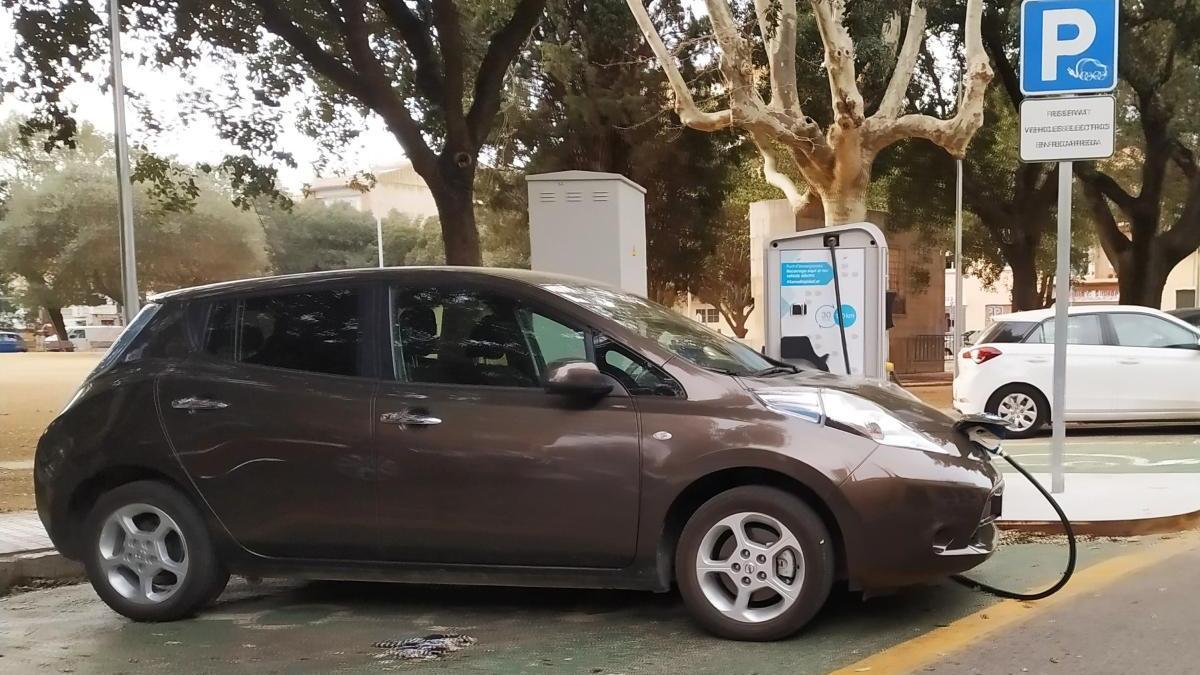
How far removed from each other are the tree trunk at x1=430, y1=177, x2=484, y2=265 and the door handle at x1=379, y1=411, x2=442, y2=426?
768 centimetres

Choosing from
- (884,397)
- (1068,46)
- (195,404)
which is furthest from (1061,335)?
(195,404)

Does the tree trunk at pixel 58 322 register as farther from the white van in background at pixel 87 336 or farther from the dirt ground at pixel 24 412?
the dirt ground at pixel 24 412

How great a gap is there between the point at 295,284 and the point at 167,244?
101 ft

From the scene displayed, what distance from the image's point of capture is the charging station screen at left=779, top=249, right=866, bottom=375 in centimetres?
731

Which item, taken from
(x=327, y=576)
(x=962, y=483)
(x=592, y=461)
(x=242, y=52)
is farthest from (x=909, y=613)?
(x=242, y=52)

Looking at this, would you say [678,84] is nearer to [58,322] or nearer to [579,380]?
[579,380]

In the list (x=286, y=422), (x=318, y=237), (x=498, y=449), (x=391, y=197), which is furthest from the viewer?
(x=391, y=197)

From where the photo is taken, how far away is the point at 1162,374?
9523mm

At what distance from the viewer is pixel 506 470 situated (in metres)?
3.96

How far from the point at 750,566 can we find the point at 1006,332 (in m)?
7.50

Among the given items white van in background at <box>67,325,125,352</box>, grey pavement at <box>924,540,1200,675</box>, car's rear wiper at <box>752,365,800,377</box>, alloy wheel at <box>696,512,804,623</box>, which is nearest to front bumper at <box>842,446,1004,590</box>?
alloy wheel at <box>696,512,804,623</box>

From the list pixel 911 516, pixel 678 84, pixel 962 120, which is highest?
pixel 678 84

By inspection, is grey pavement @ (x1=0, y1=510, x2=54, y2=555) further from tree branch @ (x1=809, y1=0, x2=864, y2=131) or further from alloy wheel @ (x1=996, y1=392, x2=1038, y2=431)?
tree branch @ (x1=809, y1=0, x2=864, y2=131)

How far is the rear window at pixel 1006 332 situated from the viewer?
9.95 meters
